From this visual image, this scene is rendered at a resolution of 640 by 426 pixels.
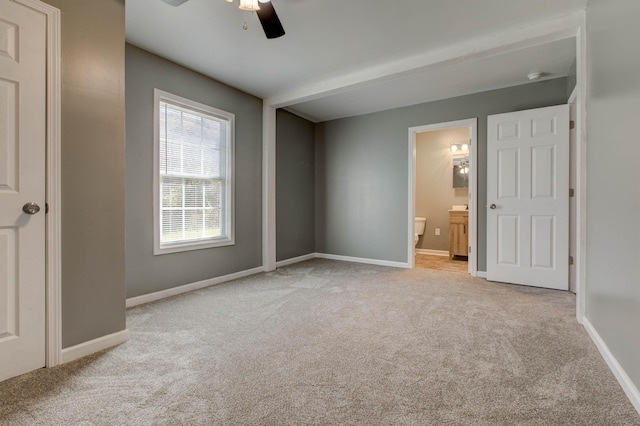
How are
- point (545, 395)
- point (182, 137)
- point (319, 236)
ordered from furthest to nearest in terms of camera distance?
point (319, 236)
point (182, 137)
point (545, 395)

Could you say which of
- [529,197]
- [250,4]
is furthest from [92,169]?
[529,197]

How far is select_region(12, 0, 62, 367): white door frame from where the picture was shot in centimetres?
180

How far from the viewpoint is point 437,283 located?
3.87 meters

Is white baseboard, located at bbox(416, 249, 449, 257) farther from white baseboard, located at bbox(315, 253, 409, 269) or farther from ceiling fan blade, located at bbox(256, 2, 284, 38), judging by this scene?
ceiling fan blade, located at bbox(256, 2, 284, 38)

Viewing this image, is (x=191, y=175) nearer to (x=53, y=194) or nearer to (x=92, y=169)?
(x=92, y=169)

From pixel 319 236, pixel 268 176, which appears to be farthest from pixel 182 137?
pixel 319 236

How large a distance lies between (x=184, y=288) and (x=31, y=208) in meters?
1.93

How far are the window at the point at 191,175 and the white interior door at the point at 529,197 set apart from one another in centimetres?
338

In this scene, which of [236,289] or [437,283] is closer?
[236,289]

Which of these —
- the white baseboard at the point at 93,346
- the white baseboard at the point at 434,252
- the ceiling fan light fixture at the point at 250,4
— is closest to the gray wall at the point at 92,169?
the white baseboard at the point at 93,346

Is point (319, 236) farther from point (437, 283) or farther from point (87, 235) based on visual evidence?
point (87, 235)

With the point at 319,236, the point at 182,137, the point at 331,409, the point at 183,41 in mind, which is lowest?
the point at 331,409

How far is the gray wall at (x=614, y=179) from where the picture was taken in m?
1.57

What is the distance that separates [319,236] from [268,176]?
5.68ft
